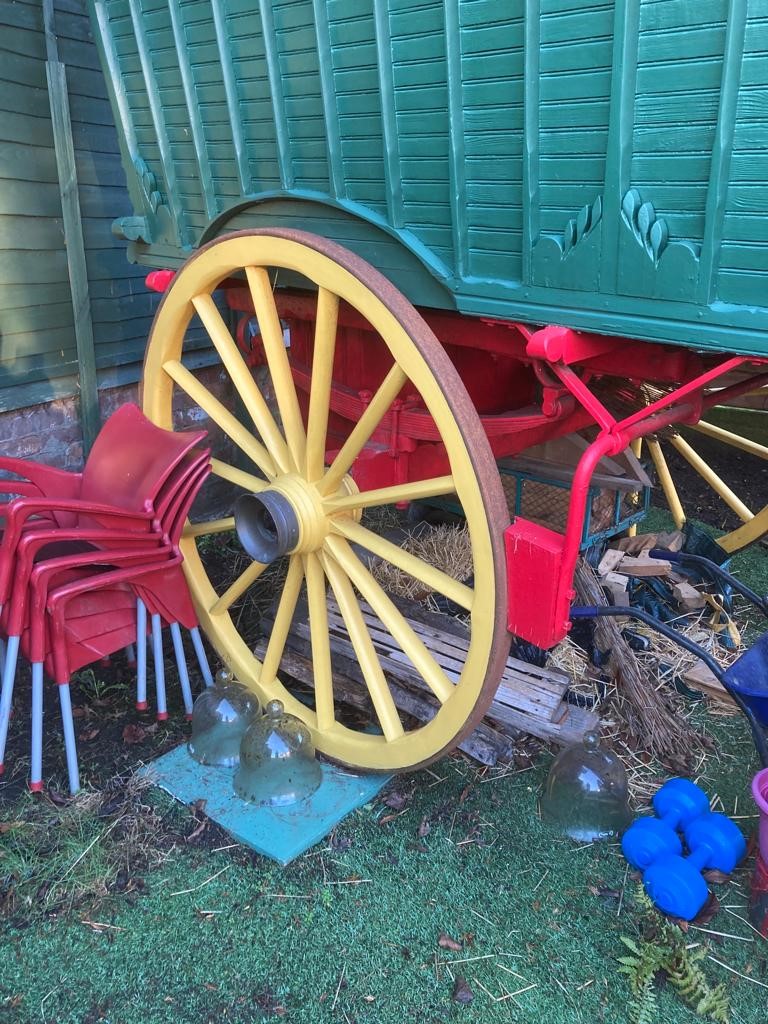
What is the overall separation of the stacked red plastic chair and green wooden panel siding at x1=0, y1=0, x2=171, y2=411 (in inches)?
31.9

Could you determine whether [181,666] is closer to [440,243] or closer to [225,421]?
[225,421]

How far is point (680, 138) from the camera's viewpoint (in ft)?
5.07

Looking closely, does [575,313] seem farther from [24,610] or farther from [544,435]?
[24,610]

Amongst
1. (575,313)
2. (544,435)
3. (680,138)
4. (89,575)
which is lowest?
(89,575)

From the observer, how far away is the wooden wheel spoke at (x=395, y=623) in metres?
2.18

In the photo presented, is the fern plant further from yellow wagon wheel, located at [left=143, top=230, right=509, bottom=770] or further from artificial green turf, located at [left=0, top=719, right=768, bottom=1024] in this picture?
yellow wagon wheel, located at [left=143, top=230, right=509, bottom=770]

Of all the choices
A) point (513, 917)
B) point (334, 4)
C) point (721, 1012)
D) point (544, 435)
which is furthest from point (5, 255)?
point (721, 1012)

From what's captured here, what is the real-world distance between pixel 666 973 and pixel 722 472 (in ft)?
13.3

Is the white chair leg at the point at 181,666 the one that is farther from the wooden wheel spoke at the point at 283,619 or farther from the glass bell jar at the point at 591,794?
the glass bell jar at the point at 591,794

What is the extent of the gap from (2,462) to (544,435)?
1.75 meters

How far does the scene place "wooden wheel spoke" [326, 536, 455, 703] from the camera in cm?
218

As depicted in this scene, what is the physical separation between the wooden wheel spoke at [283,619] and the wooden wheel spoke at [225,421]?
1.06 feet

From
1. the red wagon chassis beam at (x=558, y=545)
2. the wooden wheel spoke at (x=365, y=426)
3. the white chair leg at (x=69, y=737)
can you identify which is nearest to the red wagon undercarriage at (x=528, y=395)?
the red wagon chassis beam at (x=558, y=545)

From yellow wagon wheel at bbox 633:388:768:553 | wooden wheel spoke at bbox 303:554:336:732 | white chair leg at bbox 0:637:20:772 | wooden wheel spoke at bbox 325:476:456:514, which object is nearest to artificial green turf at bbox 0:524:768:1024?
wooden wheel spoke at bbox 303:554:336:732
